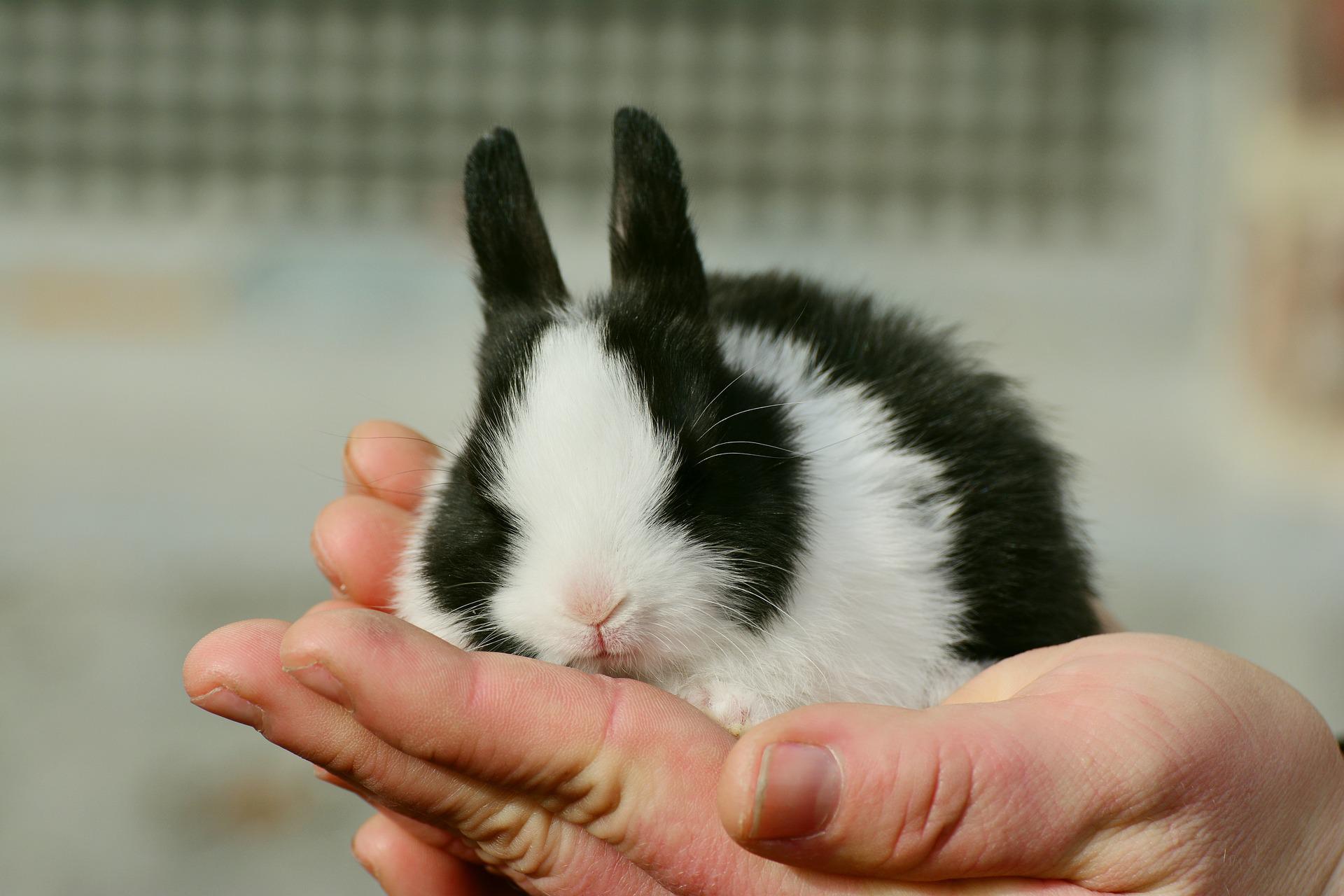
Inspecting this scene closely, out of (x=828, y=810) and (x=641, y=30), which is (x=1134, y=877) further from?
(x=641, y=30)

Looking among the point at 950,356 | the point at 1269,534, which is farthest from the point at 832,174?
the point at 950,356

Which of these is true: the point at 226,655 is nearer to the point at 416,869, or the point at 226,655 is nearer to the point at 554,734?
the point at 554,734

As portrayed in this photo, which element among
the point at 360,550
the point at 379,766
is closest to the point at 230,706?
the point at 379,766

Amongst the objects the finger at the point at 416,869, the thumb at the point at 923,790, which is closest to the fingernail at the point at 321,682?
the thumb at the point at 923,790

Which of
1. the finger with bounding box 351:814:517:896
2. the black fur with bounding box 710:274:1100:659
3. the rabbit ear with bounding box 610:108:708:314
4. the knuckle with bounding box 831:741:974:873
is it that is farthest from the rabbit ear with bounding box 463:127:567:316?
the knuckle with bounding box 831:741:974:873

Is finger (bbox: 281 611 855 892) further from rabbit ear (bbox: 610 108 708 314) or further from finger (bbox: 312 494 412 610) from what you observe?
finger (bbox: 312 494 412 610)

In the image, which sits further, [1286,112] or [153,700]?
[1286,112]

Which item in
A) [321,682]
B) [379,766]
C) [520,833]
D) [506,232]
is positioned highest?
Result: [506,232]
